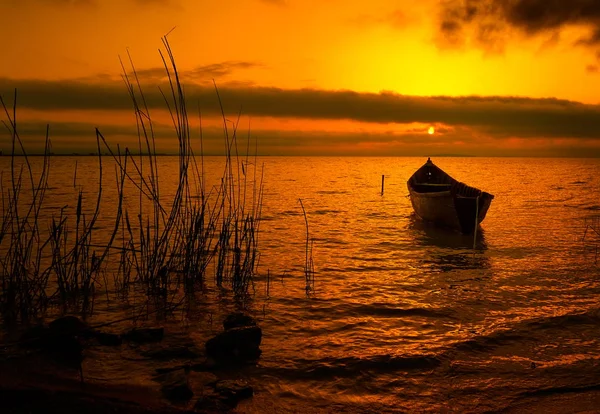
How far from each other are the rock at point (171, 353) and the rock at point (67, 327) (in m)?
0.66

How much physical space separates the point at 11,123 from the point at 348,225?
1254 cm

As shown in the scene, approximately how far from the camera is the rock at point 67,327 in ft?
15.1

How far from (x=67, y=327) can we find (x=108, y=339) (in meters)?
0.43

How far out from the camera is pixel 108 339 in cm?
493

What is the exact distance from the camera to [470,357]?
492cm

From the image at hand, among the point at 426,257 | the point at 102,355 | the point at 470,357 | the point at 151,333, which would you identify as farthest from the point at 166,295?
the point at 426,257

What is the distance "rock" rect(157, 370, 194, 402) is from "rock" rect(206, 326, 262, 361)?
76cm

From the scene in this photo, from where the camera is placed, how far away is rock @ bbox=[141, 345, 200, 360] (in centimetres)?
468

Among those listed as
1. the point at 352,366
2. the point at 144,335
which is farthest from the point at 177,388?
the point at 352,366

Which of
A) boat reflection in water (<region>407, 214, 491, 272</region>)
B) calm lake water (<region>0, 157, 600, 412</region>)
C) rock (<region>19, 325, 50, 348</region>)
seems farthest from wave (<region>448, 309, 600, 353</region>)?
rock (<region>19, 325, 50, 348</region>)

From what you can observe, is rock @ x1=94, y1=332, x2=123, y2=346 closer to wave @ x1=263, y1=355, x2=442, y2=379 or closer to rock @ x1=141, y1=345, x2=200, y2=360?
rock @ x1=141, y1=345, x2=200, y2=360

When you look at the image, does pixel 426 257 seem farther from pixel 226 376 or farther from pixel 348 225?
pixel 226 376

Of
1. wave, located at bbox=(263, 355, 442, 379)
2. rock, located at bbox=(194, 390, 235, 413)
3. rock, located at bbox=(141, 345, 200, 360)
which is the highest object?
rock, located at bbox=(194, 390, 235, 413)

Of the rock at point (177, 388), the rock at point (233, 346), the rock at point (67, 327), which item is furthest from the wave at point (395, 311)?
the rock at point (67, 327)
